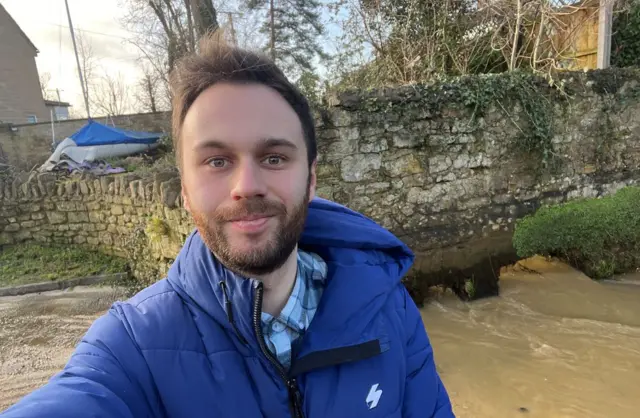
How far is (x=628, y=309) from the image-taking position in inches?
168

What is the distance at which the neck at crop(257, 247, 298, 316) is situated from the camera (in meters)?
1.18

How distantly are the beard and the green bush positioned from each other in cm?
466

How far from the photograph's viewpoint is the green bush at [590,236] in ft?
15.7

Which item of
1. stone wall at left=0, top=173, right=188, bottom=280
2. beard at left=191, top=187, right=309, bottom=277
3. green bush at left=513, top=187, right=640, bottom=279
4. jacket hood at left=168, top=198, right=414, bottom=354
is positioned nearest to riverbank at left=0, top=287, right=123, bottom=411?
stone wall at left=0, top=173, right=188, bottom=280

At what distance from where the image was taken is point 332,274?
1308 mm

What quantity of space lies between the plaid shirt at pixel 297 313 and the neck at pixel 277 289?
0.02 m

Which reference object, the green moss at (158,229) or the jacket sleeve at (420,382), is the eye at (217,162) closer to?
the jacket sleeve at (420,382)

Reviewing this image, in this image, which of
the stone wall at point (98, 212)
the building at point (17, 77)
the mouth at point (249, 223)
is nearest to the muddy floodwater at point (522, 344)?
the stone wall at point (98, 212)

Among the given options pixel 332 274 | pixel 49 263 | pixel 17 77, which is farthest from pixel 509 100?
pixel 17 77

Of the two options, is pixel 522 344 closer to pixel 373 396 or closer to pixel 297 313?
pixel 373 396

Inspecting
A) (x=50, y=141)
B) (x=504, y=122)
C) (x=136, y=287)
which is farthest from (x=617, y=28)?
(x=50, y=141)

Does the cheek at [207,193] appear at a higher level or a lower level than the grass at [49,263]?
higher

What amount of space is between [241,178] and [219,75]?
33 cm

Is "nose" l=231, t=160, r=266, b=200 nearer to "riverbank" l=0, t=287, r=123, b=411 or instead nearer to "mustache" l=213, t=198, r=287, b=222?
"mustache" l=213, t=198, r=287, b=222
